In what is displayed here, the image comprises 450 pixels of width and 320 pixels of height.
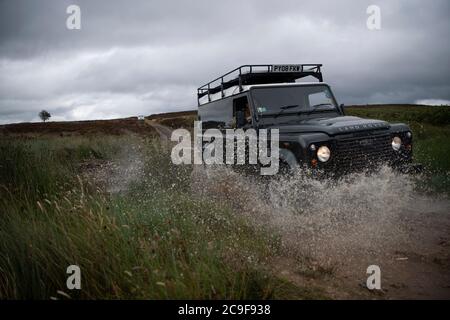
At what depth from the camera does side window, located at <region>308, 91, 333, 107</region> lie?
19.5 feet

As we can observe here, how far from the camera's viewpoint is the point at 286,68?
6.59 m

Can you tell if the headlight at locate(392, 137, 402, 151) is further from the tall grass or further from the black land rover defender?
the tall grass

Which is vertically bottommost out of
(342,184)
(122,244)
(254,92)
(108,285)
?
(108,285)

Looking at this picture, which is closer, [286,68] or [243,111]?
[243,111]

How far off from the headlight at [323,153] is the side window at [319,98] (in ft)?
5.28

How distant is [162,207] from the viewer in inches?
170

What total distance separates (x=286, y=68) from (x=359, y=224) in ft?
11.4

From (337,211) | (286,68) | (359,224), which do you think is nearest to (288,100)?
(286,68)

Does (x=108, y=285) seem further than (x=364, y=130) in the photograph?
No

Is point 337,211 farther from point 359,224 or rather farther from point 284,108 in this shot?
point 284,108

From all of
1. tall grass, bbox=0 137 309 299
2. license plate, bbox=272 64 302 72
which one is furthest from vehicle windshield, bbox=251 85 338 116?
tall grass, bbox=0 137 309 299
